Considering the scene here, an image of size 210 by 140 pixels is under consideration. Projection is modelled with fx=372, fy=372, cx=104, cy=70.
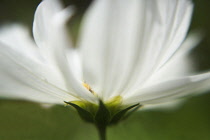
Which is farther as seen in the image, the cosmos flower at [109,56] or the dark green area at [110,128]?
the dark green area at [110,128]

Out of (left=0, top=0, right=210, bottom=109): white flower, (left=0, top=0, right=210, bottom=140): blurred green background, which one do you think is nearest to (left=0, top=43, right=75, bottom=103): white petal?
(left=0, top=0, right=210, bottom=109): white flower

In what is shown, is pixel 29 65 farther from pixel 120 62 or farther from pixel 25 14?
pixel 25 14

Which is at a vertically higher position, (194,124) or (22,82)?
(22,82)

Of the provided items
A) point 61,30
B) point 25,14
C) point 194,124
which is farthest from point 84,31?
point 25,14

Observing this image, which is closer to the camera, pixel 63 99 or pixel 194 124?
pixel 63 99

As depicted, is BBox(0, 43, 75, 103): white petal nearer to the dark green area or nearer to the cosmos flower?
the cosmos flower

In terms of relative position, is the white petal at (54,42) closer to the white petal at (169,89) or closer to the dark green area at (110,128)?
the white petal at (169,89)

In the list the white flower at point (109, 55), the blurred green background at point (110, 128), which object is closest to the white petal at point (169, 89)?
the white flower at point (109, 55)
